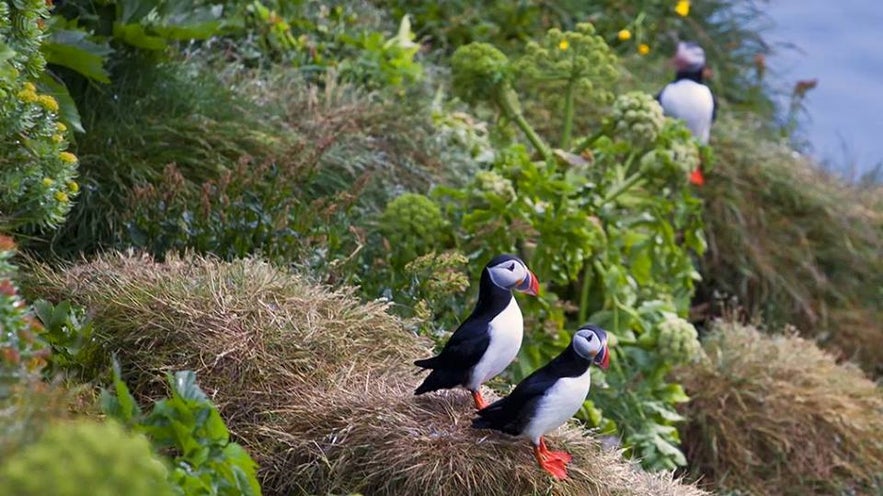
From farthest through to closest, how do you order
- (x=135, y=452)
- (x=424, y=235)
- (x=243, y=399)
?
(x=424, y=235) → (x=243, y=399) → (x=135, y=452)

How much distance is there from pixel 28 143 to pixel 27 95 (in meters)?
0.13

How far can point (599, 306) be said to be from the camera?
4934 millimetres

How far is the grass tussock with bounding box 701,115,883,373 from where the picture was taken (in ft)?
20.9

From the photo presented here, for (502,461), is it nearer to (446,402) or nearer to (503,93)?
(446,402)

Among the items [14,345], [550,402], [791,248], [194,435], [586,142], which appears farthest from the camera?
[791,248]

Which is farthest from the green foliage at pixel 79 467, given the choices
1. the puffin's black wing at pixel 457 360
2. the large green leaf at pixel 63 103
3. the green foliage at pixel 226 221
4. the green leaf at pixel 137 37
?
the green leaf at pixel 137 37

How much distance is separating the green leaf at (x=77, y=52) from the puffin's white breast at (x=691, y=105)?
110 inches

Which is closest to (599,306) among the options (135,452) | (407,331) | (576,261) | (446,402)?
(576,261)

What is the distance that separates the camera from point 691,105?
234 inches

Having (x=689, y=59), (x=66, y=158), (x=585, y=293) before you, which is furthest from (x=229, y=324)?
(x=689, y=59)

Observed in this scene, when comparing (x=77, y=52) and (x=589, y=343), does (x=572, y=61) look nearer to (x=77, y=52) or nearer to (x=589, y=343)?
(x=77, y=52)

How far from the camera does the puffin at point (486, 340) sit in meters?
2.87

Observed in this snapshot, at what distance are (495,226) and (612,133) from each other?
2.59ft

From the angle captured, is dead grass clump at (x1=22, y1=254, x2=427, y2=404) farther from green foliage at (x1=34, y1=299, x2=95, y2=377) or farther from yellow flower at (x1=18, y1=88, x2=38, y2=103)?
yellow flower at (x1=18, y1=88, x2=38, y2=103)
